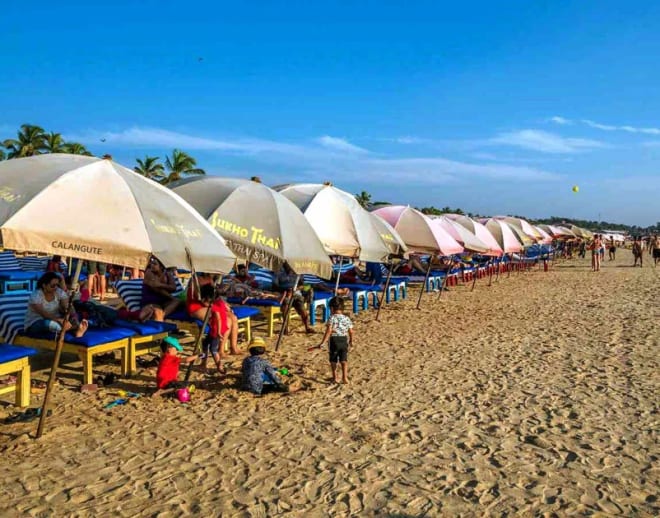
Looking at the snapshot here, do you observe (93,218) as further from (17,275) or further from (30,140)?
(30,140)

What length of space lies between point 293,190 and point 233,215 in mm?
3049

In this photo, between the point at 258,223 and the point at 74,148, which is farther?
the point at 74,148

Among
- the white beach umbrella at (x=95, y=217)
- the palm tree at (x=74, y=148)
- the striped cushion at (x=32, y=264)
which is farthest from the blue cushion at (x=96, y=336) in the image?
the palm tree at (x=74, y=148)

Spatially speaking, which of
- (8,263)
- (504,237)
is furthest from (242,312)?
(504,237)

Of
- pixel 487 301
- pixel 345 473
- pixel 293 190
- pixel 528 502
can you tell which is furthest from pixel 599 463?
pixel 487 301

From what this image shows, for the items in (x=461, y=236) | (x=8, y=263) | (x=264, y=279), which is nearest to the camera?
(x=264, y=279)

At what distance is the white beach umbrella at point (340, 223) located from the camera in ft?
28.2

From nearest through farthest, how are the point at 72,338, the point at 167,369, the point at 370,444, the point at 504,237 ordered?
the point at 370,444, the point at 72,338, the point at 167,369, the point at 504,237

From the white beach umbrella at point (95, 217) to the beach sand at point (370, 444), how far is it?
1.63 meters

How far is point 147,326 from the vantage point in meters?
6.85

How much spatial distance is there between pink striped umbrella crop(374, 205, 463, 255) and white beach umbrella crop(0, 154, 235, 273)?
276 inches

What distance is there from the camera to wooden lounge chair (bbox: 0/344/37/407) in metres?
5.01

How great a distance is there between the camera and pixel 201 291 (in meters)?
8.13

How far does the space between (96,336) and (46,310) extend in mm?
678
